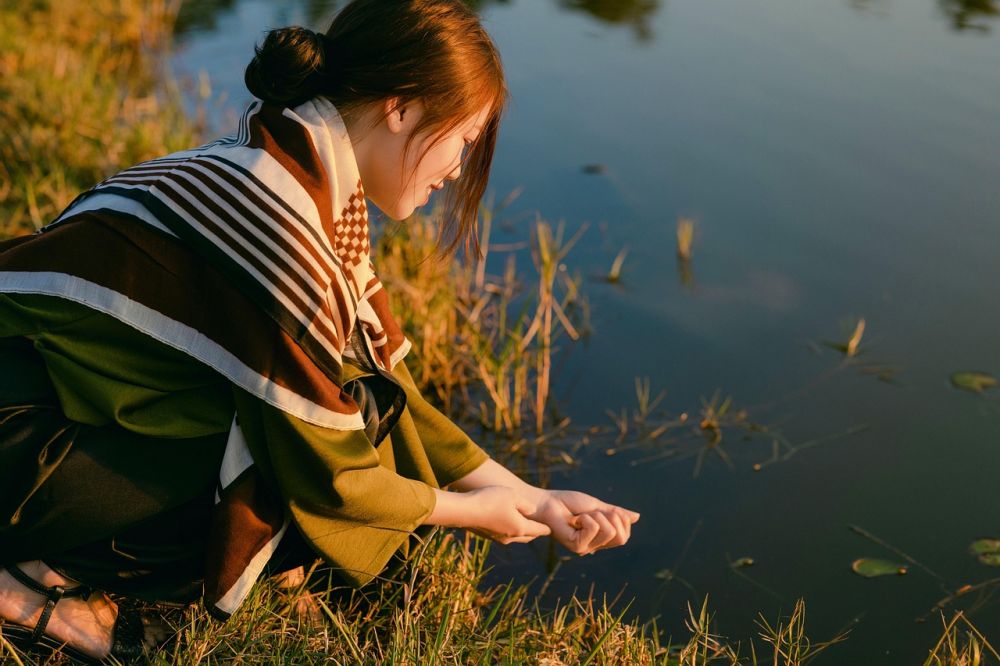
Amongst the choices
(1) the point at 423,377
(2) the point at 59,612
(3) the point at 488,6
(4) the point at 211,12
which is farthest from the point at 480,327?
(4) the point at 211,12

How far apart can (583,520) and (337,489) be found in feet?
1.63

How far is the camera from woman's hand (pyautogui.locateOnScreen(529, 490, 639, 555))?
1.84m

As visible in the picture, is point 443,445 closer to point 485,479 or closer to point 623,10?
point 485,479

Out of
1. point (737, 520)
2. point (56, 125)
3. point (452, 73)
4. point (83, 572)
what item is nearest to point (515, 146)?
point (56, 125)

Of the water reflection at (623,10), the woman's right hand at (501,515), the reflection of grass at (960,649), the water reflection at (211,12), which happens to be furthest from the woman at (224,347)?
the water reflection at (211,12)

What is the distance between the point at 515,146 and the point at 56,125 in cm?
176

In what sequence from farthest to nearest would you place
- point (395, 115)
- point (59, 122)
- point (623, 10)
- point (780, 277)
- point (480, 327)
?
point (623, 10), point (59, 122), point (780, 277), point (480, 327), point (395, 115)

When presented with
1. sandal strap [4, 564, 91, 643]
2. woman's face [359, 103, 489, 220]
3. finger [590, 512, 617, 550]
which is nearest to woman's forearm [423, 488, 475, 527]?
finger [590, 512, 617, 550]

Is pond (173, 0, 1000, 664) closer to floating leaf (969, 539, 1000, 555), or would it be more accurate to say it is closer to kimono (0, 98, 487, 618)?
floating leaf (969, 539, 1000, 555)

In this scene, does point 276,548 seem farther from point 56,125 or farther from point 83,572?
point 56,125

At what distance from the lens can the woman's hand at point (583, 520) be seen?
184cm

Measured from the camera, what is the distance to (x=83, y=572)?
5.39 ft

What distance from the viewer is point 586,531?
72.8 inches

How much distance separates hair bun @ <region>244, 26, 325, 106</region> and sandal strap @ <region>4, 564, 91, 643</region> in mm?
824
